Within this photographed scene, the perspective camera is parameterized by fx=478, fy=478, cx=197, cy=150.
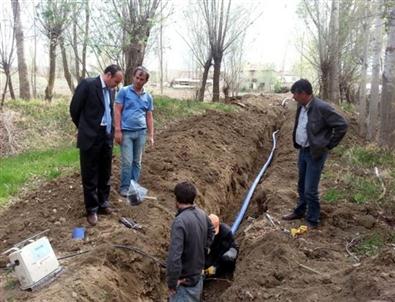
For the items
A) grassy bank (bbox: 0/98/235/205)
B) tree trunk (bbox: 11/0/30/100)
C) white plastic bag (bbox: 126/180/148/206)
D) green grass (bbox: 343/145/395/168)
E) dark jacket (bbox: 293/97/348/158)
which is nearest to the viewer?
dark jacket (bbox: 293/97/348/158)

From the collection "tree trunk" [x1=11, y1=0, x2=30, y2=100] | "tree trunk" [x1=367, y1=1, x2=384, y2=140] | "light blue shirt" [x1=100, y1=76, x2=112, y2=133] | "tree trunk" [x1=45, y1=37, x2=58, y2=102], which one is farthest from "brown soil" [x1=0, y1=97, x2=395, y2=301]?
"tree trunk" [x1=45, y1=37, x2=58, y2=102]

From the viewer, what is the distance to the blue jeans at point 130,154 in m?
7.33

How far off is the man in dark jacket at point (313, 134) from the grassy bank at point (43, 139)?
4.46 meters

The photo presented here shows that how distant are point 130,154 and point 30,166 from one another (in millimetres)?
2815

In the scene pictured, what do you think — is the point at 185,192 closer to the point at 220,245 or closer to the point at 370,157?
the point at 220,245

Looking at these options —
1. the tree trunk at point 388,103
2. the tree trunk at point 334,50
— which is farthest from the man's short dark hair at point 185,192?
the tree trunk at point 334,50

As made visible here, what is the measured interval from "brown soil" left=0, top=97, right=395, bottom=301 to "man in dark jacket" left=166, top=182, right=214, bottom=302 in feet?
2.04

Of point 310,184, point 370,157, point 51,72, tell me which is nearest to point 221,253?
point 310,184

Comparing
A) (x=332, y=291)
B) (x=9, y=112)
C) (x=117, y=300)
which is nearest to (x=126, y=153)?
(x=117, y=300)

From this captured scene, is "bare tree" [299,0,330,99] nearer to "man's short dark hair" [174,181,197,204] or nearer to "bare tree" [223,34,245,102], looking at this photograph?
"bare tree" [223,34,245,102]

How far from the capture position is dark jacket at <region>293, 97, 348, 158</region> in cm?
640

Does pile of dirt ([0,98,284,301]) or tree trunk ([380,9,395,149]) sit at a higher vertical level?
tree trunk ([380,9,395,149])

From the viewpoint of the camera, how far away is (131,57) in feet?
49.3

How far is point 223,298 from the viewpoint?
5594 millimetres
